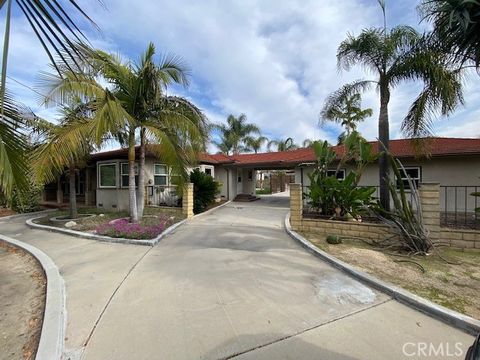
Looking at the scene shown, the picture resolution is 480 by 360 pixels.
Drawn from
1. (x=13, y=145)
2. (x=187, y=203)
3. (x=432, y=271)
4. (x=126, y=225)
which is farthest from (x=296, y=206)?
(x=13, y=145)

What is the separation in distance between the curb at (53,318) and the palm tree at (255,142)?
28869mm

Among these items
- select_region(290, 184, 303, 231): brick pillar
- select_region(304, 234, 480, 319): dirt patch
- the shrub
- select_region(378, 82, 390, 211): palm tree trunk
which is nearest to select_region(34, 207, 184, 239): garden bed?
the shrub

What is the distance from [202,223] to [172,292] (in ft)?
22.7

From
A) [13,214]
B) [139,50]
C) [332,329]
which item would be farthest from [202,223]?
[13,214]

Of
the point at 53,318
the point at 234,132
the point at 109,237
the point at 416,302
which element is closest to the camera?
→ the point at 53,318

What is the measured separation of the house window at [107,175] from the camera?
49.8 feet

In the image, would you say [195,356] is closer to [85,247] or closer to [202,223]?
[85,247]

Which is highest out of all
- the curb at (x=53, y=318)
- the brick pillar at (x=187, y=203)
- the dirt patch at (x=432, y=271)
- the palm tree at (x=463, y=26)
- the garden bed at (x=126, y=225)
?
the palm tree at (x=463, y=26)

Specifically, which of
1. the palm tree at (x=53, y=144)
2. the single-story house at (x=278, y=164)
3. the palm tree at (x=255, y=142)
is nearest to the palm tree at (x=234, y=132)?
the palm tree at (x=255, y=142)

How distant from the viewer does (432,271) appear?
5.39m

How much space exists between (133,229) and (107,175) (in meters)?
7.90

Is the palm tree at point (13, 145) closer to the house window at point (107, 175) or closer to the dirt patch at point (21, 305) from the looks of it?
the dirt patch at point (21, 305)

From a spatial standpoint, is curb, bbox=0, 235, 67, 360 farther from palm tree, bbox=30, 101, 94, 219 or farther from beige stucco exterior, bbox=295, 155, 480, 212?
beige stucco exterior, bbox=295, 155, 480, 212

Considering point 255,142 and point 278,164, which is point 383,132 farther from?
point 255,142
